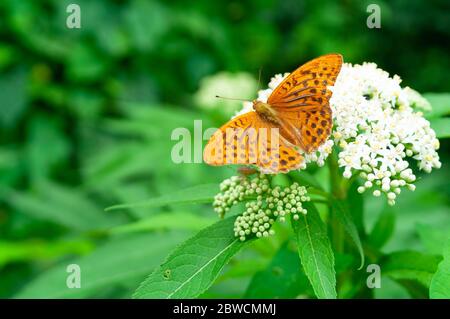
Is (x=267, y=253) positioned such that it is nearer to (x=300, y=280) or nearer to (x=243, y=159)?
(x=300, y=280)

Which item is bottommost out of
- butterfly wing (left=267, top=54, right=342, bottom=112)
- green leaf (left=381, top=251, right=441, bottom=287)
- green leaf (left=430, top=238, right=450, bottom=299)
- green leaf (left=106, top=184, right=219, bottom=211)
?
green leaf (left=430, top=238, right=450, bottom=299)

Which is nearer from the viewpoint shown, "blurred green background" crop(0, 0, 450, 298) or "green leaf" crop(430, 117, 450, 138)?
"green leaf" crop(430, 117, 450, 138)

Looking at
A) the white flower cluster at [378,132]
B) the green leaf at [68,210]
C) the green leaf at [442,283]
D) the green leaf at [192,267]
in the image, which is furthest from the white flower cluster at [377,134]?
the green leaf at [68,210]

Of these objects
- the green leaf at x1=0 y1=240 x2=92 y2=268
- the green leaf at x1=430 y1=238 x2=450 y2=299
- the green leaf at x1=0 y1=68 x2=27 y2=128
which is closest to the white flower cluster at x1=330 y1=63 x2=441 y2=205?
the green leaf at x1=430 y1=238 x2=450 y2=299

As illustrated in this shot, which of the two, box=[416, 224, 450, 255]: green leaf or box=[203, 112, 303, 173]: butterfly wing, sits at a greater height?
box=[203, 112, 303, 173]: butterfly wing

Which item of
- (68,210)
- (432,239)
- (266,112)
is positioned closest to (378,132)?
(266,112)

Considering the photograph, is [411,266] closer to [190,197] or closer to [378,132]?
[378,132]

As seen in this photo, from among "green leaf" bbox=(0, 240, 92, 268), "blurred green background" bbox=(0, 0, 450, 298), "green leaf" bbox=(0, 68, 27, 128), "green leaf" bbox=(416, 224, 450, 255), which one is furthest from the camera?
"green leaf" bbox=(0, 68, 27, 128)

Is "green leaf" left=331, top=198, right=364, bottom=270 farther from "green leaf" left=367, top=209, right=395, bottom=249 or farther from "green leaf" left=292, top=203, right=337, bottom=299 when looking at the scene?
"green leaf" left=367, top=209, right=395, bottom=249

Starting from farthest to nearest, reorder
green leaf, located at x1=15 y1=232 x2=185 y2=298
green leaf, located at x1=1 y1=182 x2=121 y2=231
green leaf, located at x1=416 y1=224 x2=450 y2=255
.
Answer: green leaf, located at x1=1 y1=182 x2=121 y2=231 < green leaf, located at x1=15 y1=232 x2=185 y2=298 < green leaf, located at x1=416 y1=224 x2=450 y2=255
